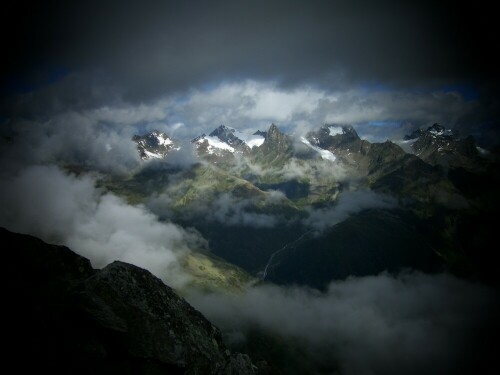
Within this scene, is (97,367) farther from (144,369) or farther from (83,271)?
(83,271)

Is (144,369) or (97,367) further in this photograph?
(144,369)

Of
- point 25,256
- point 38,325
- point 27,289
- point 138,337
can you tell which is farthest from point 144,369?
point 25,256

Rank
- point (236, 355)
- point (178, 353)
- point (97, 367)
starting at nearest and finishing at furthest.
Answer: point (97, 367) → point (178, 353) → point (236, 355)

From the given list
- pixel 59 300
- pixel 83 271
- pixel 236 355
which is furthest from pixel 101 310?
pixel 236 355

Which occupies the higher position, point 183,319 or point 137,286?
point 137,286

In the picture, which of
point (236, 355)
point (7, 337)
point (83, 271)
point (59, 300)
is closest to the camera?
point (7, 337)

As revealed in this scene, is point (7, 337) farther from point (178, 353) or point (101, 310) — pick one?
point (178, 353)

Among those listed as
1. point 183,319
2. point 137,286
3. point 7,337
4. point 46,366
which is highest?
point 137,286
